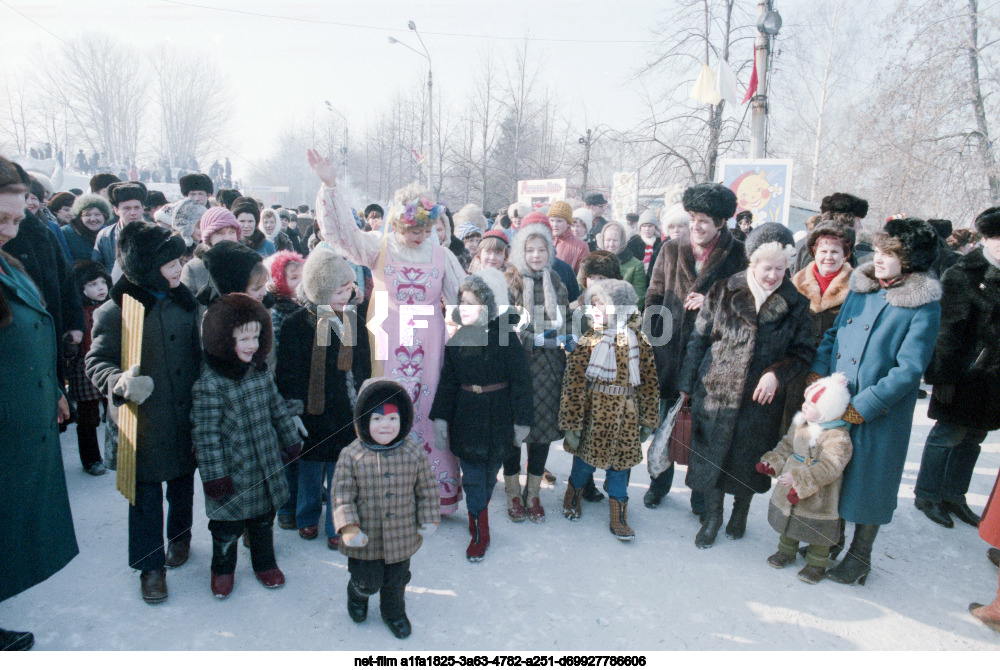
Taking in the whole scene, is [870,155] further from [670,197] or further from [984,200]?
[670,197]

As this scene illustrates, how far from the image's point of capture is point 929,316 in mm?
2744

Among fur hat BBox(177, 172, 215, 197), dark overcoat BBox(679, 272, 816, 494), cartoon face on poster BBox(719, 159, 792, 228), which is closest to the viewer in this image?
dark overcoat BBox(679, 272, 816, 494)

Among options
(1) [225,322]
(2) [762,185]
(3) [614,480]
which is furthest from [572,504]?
(2) [762,185]

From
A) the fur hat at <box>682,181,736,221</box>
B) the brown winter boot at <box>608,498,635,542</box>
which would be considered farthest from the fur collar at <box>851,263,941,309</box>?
the brown winter boot at <box>608,498,635,542</box>

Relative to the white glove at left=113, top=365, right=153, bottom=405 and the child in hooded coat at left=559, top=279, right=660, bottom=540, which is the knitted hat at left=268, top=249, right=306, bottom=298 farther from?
the child in hooded coat at left=559, top=279, right=660, bottom=540

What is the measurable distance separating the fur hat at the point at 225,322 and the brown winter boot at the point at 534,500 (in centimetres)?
201

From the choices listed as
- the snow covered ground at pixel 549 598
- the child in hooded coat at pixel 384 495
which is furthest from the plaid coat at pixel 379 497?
the snow covered ground at pixel 549 598

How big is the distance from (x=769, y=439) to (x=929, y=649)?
3.81 ft

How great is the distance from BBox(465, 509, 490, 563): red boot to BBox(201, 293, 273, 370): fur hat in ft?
5.23

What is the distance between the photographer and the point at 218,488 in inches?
103

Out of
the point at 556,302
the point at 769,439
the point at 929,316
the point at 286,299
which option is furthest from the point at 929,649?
the point at 286,299

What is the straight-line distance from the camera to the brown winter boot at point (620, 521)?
3.41 metres

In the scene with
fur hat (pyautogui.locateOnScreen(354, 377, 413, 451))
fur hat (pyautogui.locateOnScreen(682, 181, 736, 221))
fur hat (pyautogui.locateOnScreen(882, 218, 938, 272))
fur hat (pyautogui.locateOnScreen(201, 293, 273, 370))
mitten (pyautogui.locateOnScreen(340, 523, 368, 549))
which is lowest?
mitten (pyautogui.locateOnScreen(340, 523, 368, 549))

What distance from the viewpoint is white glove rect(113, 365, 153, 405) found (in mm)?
2477
